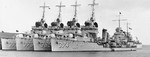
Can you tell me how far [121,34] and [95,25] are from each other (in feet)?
67.4

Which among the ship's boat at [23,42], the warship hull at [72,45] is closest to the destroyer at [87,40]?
the warship hull at [72,45]

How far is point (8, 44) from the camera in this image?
A: 250ft

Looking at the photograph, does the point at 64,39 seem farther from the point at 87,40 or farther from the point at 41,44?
the point at 87,40

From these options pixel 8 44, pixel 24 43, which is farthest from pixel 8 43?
pixel 24 43

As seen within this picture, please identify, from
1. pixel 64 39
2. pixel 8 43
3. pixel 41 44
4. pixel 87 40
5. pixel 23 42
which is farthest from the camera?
pixel 8 43

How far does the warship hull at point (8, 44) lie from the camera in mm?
75363

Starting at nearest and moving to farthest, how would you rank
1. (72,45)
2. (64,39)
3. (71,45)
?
(64,39), (71,45), (72,45)

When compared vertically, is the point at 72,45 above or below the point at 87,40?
below

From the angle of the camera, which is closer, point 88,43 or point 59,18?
point 88,43

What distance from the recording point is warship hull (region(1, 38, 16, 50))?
7536 cm

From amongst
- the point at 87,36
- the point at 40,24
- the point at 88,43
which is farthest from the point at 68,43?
the point at 40,24

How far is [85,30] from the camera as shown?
80.0 metres

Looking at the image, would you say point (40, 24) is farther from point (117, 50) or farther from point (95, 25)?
point (117, 50)

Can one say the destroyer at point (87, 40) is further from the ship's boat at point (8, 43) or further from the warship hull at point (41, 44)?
the ship's boat at point (8, 43)
